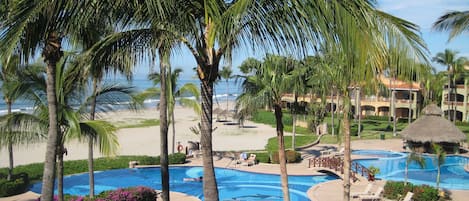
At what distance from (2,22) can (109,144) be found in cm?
332

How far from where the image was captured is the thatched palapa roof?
2738 cm

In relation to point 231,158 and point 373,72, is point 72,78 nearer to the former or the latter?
point 373,72

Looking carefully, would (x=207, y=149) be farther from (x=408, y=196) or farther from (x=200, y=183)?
(x=200, y=183)

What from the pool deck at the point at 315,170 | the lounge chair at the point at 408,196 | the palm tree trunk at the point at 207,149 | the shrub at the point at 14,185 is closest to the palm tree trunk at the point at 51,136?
the palm tree trunk at the point at 207,149

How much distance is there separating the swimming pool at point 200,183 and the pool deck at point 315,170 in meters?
0.62

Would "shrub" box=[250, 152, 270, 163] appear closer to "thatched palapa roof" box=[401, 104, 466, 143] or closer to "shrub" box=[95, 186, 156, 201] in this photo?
"thatched palapa roof" box=[401, 104, 466, 143]

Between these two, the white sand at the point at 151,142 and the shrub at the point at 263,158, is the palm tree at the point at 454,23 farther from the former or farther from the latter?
the white sand at the point at 151,142

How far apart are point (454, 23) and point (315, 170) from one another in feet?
38.3

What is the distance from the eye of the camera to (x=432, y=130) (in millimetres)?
27766

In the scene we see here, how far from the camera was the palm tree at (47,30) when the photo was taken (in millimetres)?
4938

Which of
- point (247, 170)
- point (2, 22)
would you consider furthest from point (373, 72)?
point (247, 170)

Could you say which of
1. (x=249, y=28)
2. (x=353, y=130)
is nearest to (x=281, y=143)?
(x=249, y=28)

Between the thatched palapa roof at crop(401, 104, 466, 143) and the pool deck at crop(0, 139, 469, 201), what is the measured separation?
2798 millimetres

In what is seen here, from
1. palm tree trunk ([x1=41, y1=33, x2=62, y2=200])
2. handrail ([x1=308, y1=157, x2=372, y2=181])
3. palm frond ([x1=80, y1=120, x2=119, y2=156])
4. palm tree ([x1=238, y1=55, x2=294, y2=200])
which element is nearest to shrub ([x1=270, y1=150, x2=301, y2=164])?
handrail ([x1=308, y1=157, x2=372, y2=181])
